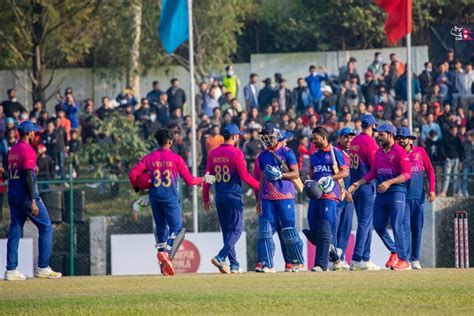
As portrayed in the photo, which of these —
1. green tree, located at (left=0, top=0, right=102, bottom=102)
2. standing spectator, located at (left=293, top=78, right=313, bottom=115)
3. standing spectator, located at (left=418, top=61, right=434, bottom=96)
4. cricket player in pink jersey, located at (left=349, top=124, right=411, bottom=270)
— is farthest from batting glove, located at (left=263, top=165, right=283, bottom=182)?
green tree, located at (left=0, top=0, right=102, bottom=102)

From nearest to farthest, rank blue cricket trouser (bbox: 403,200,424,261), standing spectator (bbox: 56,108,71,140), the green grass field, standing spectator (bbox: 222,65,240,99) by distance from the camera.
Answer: the green grass field, blue cricket trouser (bbox: 403,200,424,261), standing spectator (bbox: 56,108,71,140), standing spectator (bbox: 222,65,240,99)

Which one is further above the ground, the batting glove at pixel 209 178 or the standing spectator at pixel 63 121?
the standing spectator at pixel 63 121

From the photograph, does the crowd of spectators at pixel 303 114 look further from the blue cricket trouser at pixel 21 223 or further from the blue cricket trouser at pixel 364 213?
the blue cricket trouser at pixel 21 223

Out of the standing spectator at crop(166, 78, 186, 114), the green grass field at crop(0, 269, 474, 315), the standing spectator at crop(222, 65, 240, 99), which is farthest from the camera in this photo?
the standing spectator at crop(222, 65, 240, 99)

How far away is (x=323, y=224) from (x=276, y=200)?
0.84 meters

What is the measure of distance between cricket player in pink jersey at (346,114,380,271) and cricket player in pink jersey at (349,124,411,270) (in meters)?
0.46

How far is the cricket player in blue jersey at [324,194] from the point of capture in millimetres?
20797

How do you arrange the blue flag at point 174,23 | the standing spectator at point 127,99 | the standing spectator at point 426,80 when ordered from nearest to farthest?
1. the blue flag at point 174,23
2. the standing spectator at point 426,80
3. the standing spectator at point 127,99

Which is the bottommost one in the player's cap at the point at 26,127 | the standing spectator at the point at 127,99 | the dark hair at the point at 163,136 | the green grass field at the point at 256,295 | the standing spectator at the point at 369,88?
the green grass field at the point at 256,295

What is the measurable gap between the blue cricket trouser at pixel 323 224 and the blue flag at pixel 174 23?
1064cm

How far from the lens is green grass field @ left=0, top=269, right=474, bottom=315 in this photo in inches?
636

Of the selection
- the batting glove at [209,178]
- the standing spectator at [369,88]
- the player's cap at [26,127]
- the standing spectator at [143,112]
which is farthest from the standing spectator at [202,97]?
the player's cap at [26,127]

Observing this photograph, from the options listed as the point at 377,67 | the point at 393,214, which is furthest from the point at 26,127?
the point at 377,67

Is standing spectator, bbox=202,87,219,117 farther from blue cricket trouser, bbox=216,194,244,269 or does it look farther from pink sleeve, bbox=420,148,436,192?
blue cricket trouser, bbox=216,194,244,269
